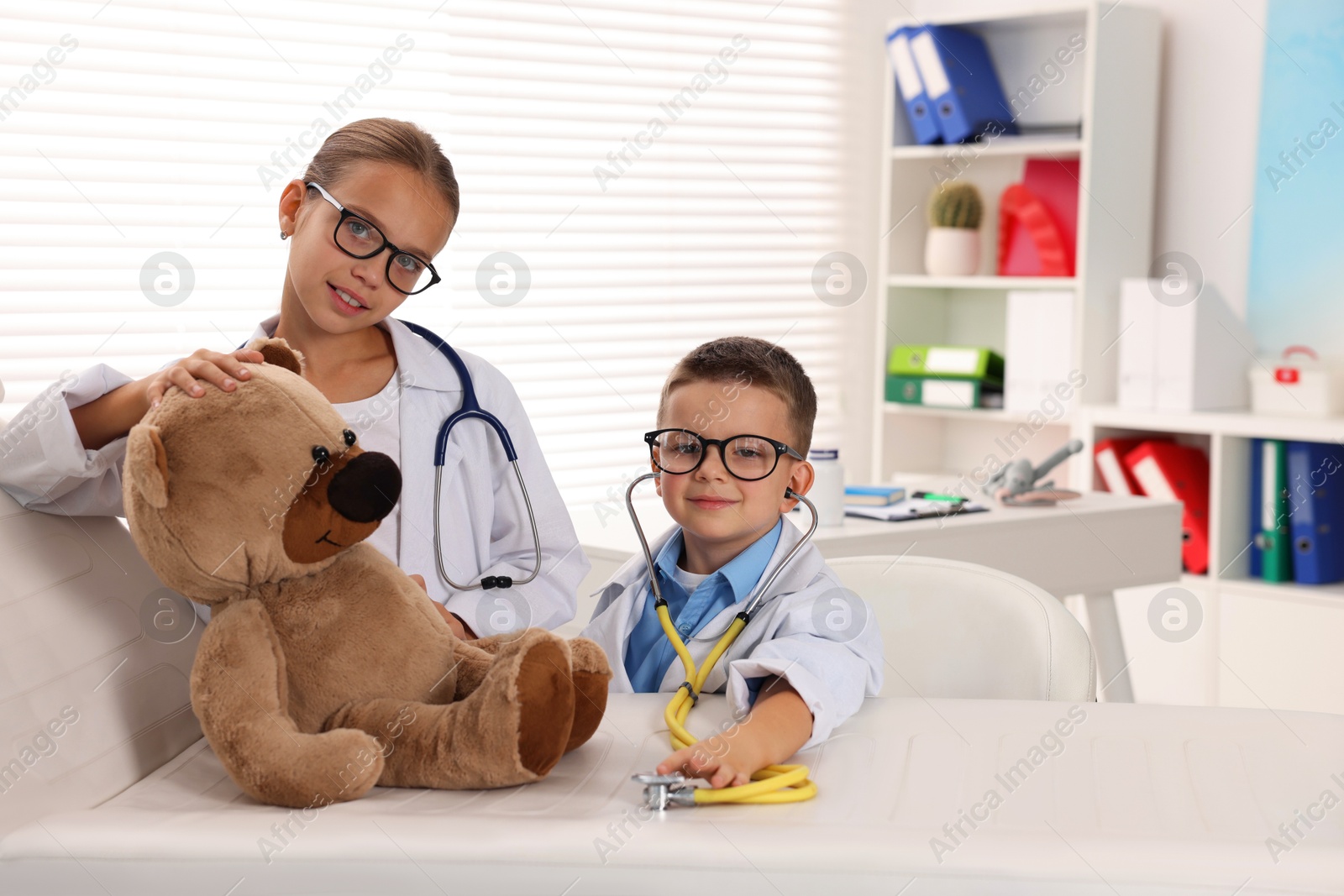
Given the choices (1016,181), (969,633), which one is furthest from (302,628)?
(1016,181)

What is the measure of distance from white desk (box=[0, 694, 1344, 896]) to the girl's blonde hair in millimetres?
587

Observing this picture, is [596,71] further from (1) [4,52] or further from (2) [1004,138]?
(1) [4,52]

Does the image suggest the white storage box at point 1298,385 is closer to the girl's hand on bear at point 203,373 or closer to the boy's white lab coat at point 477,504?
the boy's white lab coat at point 477,504

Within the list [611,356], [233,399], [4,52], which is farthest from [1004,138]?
[233,399]

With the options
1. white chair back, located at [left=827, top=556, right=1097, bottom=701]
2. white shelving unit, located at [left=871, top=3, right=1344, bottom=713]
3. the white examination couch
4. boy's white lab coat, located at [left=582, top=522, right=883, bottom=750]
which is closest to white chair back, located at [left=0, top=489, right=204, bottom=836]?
the white examination couch

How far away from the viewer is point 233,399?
80cm

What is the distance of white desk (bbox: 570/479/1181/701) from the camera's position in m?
2.12

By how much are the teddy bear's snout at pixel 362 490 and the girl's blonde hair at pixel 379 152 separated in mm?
470

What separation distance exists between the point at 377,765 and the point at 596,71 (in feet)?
9.72

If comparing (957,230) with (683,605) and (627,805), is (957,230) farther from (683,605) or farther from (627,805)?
(627,805)

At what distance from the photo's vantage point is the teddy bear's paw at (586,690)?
32.6 inches

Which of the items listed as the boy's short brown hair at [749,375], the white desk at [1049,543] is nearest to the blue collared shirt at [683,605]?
the boy's short brown hair at [749,375]

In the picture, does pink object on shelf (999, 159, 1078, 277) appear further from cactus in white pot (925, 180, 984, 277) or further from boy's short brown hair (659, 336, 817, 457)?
boy's short brown hair (659, 336, 817, 457)

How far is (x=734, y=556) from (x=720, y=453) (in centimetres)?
13
